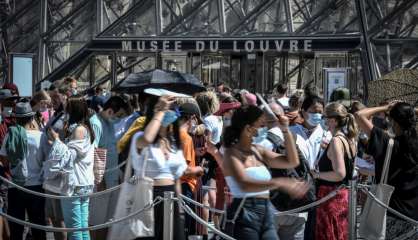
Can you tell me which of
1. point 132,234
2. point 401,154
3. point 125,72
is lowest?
point 132,234

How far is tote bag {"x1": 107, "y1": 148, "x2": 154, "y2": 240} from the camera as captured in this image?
7.61 meters

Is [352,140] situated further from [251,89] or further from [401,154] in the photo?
[251,89]

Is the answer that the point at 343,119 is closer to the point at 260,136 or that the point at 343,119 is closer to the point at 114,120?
the point at 260,136

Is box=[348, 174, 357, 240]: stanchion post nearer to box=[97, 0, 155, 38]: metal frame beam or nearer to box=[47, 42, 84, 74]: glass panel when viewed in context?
box=[97, 0, 155, 38]: metal frame beam

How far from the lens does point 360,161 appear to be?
11.3 m

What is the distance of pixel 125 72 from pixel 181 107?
18997 mm

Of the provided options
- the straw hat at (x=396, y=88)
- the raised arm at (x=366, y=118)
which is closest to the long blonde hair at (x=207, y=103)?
the straw hat at (x=396, y=88)

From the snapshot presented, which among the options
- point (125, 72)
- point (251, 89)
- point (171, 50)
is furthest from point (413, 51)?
point (125, 72)

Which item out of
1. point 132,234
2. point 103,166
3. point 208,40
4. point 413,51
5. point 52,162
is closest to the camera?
point 132,234

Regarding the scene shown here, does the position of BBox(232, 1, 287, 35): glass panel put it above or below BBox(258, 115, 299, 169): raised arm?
above

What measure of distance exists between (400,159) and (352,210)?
1.03m

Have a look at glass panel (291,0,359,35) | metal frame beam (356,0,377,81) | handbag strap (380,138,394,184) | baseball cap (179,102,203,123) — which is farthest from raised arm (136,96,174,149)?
glass panel (291,0,359,35)

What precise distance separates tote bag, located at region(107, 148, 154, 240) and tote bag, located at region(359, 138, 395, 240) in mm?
2083

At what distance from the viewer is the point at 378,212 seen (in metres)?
8.34
